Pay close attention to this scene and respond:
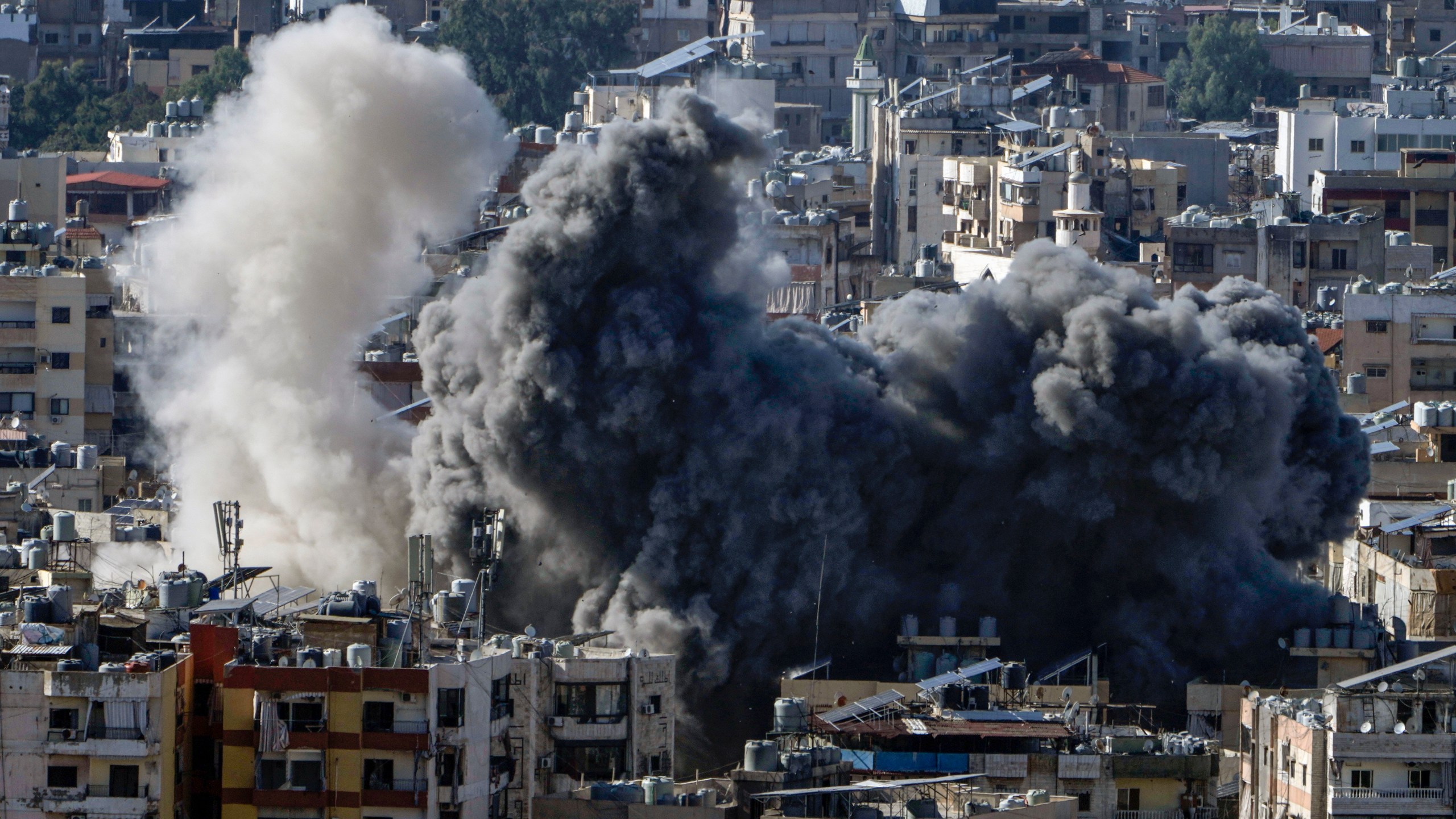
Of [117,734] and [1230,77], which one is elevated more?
[1230,77]

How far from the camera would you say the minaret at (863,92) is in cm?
12362

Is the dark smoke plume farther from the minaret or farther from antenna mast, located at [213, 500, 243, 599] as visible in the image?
the minaret

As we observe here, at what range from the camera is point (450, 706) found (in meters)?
46.1

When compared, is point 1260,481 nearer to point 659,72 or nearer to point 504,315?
point 504,315

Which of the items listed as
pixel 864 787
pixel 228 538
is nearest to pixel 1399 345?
pixel 228 538

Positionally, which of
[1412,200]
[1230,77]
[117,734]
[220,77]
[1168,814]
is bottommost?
[1168,814]

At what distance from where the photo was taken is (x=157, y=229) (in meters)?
95.8

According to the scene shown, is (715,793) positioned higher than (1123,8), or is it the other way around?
(1123,8)

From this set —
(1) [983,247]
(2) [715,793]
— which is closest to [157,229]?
(1) [983,247]

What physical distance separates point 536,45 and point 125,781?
308 feet

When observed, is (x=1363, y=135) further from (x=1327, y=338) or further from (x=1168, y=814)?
(x=1168, y=814)

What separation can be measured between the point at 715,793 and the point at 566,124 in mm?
70397

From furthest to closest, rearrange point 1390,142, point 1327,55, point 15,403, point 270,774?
point 1327,55 < point 1390,142 < point 15,403 < point 270,774

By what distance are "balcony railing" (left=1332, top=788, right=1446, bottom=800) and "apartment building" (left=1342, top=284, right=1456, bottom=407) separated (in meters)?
37.7
